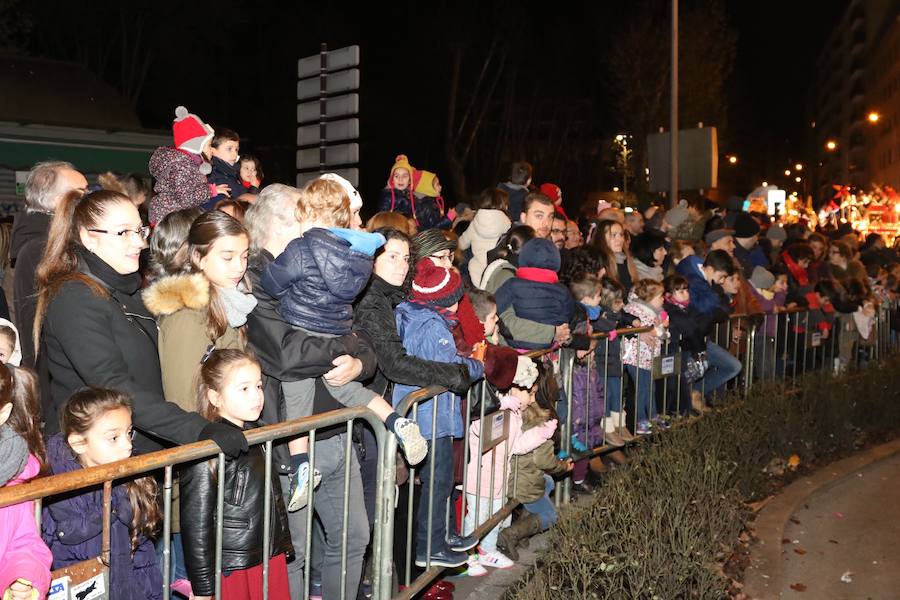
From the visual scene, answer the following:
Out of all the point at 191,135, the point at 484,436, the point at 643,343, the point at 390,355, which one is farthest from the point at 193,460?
the point at 643,343

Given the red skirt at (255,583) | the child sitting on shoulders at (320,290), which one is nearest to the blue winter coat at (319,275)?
the child sitting on shoulders at (320,290)

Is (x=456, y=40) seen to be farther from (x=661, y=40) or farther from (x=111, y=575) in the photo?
(x=111, y=575)

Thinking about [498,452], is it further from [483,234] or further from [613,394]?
[483,234]

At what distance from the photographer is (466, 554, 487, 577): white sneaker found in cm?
589

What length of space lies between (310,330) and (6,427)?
1.37 m

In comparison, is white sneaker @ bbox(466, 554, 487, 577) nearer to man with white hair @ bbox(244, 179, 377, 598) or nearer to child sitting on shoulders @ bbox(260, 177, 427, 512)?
man with white hair @ bbox(244, 179, 377, 598)

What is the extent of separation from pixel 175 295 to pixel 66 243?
1.57ft

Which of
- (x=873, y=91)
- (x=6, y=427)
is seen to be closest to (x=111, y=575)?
(x=6, y=427)

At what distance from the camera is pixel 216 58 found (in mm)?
37375

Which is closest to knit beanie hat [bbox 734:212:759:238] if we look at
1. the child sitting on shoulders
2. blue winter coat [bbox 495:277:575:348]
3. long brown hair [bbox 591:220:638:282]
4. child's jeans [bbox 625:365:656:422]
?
long brown hair [bbox 591:220:638:282]

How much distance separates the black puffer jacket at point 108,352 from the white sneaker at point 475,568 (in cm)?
260

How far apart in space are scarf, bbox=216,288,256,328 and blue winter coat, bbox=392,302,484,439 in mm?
1192

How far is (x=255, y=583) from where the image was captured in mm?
3842

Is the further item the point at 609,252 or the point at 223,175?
the point at 609,252
